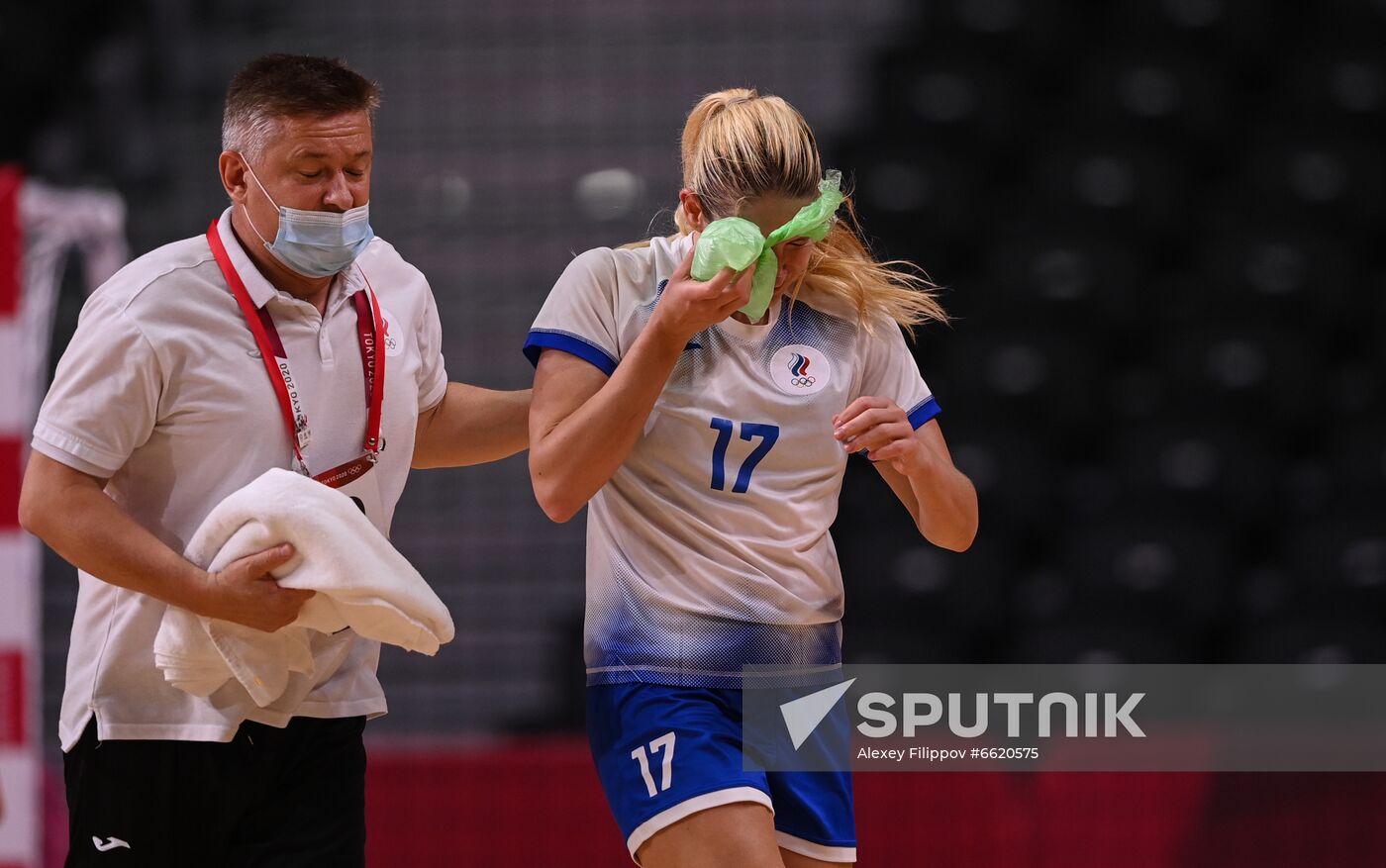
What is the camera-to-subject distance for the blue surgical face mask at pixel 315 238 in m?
2.17

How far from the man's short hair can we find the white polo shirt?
0.14m

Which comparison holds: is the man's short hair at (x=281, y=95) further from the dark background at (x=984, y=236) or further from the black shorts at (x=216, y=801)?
the dark background at (x=984, y=236)

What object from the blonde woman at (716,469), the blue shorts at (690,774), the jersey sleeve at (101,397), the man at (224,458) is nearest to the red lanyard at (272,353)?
the man at (224,458)

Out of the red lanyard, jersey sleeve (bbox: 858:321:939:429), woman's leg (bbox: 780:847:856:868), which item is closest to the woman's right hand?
jersey sleeve (bbox: 858:321:939:429)

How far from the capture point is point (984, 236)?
6.04 metres

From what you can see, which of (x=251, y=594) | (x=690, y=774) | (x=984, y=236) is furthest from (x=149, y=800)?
(x=984, y=236)

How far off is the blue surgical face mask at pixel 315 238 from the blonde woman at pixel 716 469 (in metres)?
0.27

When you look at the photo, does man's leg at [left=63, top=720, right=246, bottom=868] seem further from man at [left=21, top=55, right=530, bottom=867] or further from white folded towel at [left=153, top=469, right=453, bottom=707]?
white folded towel at [left=153, top=469, right=453, bottom=707]

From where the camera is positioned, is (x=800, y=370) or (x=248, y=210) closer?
(x=248, y=210)

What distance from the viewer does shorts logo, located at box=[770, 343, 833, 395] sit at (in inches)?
91.8

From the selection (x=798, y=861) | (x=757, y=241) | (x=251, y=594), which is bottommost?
(x=798, y=861)

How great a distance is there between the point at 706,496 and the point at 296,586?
1.83 feet

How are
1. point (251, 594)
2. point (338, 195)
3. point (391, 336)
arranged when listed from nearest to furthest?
1. point (251, 594)
2. point (338, 195)
3. point (391, 336)

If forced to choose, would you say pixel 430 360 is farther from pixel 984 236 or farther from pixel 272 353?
pixel 984 236
